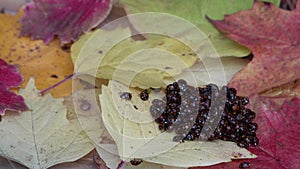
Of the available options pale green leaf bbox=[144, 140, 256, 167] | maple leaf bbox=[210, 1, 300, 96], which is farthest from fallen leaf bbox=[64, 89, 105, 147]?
maple leaf bbox=[210, 1, 300, 96]

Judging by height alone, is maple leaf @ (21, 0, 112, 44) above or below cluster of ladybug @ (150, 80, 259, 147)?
above

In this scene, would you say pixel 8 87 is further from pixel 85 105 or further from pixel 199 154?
pixel 199 154

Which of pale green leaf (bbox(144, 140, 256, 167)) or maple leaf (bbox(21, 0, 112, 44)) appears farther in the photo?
maple leaf (bbox(21, 0, 112, 44))

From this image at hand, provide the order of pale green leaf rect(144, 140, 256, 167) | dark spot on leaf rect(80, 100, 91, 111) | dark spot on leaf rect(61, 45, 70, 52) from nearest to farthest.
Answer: pale green leaf rect(144, 140, 256, 167)
dark spot on leaf rect(80, 100, 91, 111)
dark spot on leaf rect(61, 45, 70, 52)

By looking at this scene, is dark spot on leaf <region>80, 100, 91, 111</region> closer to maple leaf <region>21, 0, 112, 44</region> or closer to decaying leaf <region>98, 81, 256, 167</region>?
decaying leaf <region>98, 81, 256, 167</region>

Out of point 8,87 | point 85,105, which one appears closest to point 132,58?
point 85,105

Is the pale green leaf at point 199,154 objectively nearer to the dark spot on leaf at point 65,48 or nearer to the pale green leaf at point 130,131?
the pale green leaf at point 130,131

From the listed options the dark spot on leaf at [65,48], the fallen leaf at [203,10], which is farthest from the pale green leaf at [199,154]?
the dark spot on leaf at [65,48]

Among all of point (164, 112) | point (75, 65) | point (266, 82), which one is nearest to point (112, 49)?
point (75, 65)
